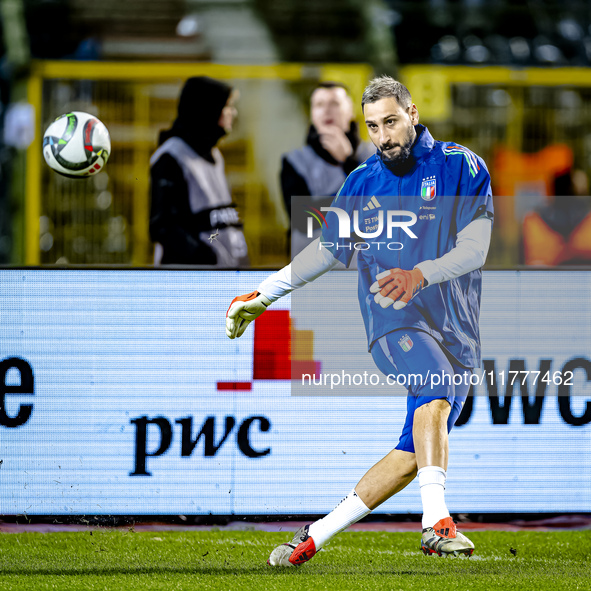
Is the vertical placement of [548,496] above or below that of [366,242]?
below

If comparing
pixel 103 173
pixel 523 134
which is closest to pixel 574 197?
pixel 523 134

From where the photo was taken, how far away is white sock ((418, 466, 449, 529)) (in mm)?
3750

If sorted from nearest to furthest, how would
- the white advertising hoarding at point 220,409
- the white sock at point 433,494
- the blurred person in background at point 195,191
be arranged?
the white sock at point 433,494 → the white advertising hoarding at point 220,409 → the blurred person in background at point 195,191

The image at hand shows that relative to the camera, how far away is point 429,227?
4137 millimetres

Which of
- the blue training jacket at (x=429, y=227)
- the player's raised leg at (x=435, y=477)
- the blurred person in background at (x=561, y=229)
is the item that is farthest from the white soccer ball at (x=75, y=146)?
the blurred person in background at (x=561, y=229)

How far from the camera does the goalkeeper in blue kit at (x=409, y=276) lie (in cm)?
394

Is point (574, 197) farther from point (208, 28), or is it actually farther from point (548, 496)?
point (548, 496)

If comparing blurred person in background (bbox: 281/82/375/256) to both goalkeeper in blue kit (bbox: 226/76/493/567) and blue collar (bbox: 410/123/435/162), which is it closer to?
goalkeeper in blue kit (bbox: 226/76/493/567)

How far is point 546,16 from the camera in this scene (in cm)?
941

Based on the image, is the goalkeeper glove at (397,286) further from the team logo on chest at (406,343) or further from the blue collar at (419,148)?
the blue collar at (419,148)

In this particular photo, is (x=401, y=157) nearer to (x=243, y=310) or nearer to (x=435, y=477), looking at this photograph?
(x=243, y=310)

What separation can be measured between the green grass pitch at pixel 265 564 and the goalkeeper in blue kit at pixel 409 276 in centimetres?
20

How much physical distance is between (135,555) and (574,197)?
6018 millimetres

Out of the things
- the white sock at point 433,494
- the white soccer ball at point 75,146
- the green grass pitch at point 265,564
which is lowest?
the green grass pitch at point 265,564
